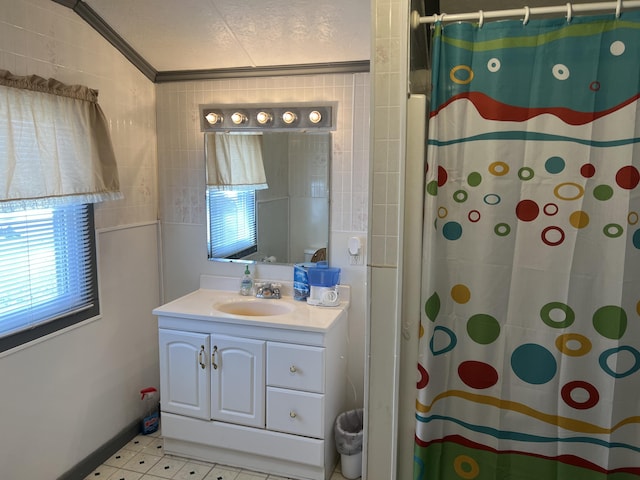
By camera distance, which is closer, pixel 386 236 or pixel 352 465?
pixel 386 236

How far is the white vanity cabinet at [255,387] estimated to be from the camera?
2447 mm

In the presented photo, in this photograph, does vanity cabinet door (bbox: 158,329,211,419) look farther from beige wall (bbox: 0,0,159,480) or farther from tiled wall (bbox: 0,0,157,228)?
tiled wall (bbox: 0,0,157,228)

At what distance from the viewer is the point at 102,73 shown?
102 inches

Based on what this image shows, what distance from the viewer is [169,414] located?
8.86ft

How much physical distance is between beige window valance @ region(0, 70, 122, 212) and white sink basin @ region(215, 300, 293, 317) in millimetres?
855

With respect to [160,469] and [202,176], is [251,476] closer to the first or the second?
[160,469]

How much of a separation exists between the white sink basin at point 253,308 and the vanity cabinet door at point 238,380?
299mm

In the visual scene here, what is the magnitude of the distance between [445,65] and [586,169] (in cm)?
52

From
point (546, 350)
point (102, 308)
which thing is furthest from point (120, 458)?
point (546, 350)

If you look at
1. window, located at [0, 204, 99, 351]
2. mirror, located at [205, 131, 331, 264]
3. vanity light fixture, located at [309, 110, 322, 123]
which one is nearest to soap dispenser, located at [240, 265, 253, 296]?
mirror, located at [205, 131, 331, 264]

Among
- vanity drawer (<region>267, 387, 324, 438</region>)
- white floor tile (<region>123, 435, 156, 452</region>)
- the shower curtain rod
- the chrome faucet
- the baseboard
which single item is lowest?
white floor tile (<region>123, 435, 156, 452</region>)

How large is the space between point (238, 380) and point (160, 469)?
0.65 meters

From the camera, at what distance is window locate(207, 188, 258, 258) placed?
2938mm

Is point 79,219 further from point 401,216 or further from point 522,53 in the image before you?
point 522,53
